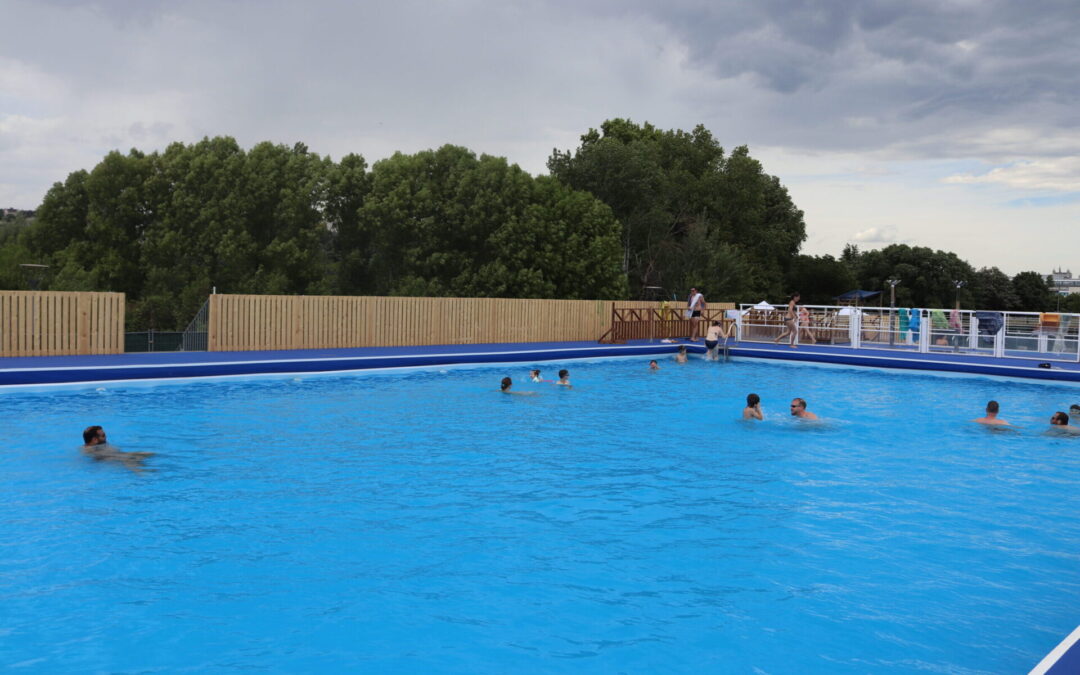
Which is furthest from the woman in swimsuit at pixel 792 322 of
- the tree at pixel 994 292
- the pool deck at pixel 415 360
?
the tree at pixel 994 292

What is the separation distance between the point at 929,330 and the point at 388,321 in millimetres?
14559

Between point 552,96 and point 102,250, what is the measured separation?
20.0 metres

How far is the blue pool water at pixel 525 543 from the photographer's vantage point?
178 inches

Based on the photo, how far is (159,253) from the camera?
32000 millimetres

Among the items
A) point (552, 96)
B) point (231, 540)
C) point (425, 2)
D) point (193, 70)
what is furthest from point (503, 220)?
point (231, 540)

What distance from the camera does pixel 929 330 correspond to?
2089cm

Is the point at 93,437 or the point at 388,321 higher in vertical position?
the point at 388,321

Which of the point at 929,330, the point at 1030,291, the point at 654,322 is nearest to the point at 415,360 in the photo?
the point at 654,322

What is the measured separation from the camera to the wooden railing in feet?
80.6

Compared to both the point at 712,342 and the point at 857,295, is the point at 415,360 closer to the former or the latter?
the point at 712,342

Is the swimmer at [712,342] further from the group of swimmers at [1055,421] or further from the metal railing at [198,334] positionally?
the metal railing at [198,334]

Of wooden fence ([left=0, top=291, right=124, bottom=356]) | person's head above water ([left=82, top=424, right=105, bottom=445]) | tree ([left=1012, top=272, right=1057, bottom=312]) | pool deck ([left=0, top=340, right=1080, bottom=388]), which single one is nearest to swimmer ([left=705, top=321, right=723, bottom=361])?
pool deck ([left=0, top=340, right=1080, bottom=388])

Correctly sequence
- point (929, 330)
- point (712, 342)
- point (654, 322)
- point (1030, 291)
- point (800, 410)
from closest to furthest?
point (800, 410) → point (929, 330) → point (712, 342) → point (654, 322) → point (1030, 291)

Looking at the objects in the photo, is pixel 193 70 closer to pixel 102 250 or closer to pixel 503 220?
pixel 102 250
